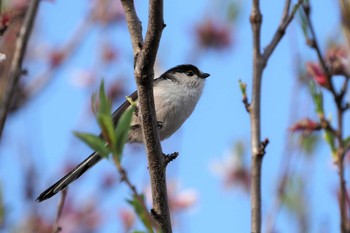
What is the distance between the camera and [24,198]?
159 inches

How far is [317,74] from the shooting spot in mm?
2547

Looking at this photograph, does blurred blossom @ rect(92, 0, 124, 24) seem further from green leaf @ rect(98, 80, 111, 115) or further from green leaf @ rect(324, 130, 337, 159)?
green leaf @ rect(98, 80, 111, 115)

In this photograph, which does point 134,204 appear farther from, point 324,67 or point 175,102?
point 175,102

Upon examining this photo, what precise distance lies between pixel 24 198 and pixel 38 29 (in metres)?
2.68

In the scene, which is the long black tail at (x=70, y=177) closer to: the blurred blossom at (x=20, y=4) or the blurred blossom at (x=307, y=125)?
the blurred blossom at (x=20, y=4)

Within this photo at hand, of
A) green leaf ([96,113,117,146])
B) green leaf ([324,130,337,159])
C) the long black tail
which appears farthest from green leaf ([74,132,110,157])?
the long black tail

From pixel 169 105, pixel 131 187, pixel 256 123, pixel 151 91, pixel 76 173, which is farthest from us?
pixel 169 105

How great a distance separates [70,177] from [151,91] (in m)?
1.83

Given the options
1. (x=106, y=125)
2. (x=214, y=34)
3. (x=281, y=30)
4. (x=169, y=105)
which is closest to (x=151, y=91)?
(x=106, y=125)

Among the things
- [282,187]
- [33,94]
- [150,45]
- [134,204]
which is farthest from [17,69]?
[33,94]

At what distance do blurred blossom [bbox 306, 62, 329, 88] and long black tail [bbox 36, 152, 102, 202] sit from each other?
154cm

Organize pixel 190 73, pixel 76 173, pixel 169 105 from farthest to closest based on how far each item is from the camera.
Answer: pixel 190 73, pixel 169 105, pixel 76 173

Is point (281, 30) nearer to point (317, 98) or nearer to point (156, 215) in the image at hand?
point (317, 98)

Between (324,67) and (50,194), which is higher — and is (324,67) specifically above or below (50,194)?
below
